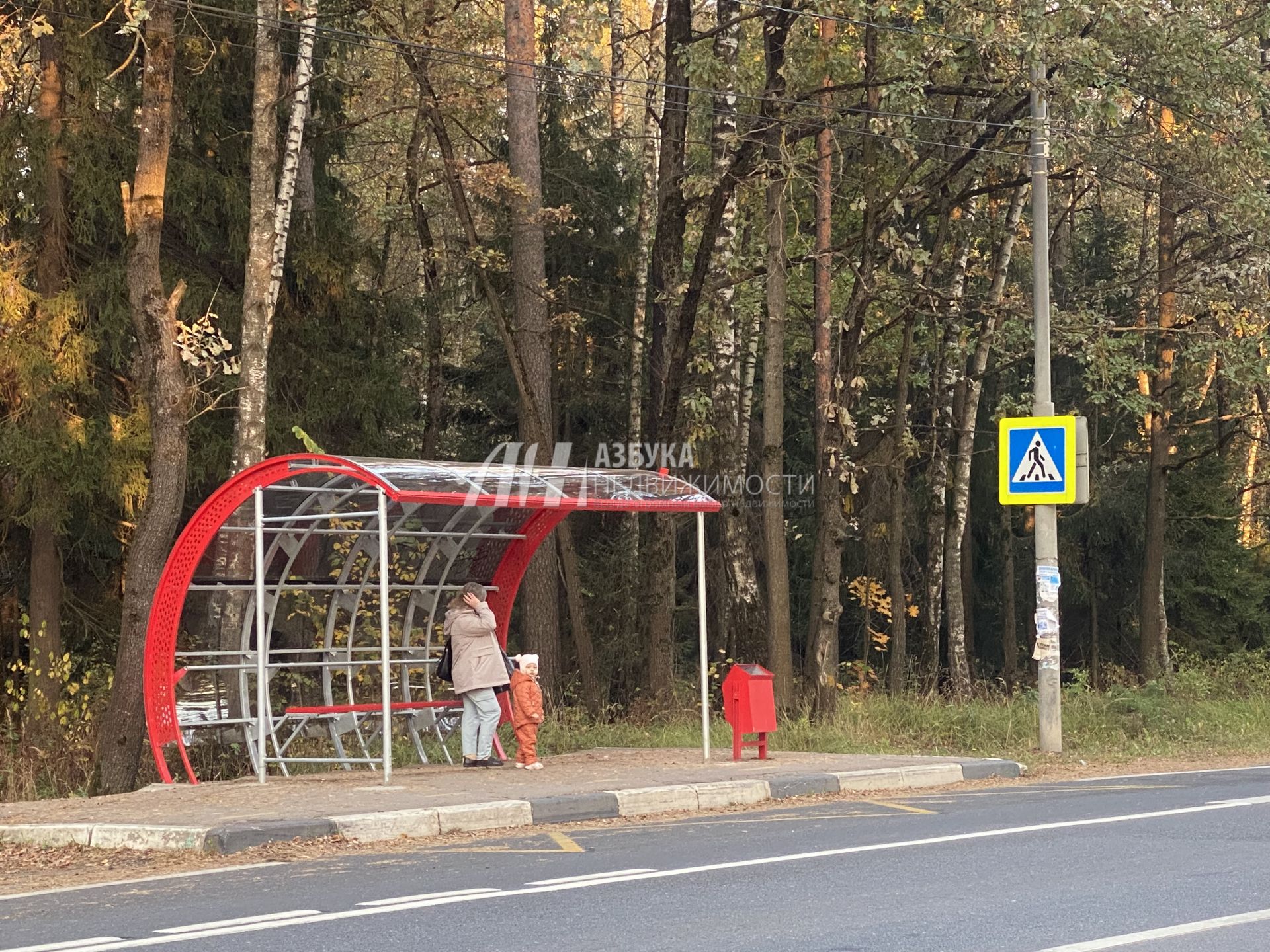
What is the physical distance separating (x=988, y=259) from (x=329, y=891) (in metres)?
25.7

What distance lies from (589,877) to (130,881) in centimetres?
290

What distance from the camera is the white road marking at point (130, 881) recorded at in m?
9.12

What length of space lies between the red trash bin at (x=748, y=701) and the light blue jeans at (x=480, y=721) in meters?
2.31

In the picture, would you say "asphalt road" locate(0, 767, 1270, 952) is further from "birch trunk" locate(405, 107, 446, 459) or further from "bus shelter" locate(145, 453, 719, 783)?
"birch trunk" locate(405, 107, 446, 459)

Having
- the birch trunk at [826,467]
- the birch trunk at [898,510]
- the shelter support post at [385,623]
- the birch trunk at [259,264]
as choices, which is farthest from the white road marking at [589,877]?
the birch trunk at [898,510]

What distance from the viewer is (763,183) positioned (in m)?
20.6

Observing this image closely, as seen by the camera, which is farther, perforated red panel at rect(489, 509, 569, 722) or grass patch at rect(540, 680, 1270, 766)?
grass patch at rect(540, 680, 1270, 766)

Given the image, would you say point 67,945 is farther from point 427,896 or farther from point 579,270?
point 579,270

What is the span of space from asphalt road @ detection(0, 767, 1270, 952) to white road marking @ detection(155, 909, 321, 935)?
2cm

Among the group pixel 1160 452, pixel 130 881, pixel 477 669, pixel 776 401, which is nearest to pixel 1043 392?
pixel 776 401

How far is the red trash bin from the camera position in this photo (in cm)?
1505

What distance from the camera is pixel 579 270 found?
29359 mm

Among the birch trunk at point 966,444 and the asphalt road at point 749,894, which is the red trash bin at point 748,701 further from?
the birch trunk at point 966,444

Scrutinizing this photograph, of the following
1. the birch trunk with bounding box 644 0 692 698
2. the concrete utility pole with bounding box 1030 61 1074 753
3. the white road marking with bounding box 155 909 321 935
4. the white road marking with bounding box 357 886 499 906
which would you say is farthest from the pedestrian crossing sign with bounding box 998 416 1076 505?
the white road marking with bounding box 155 909 321 935
